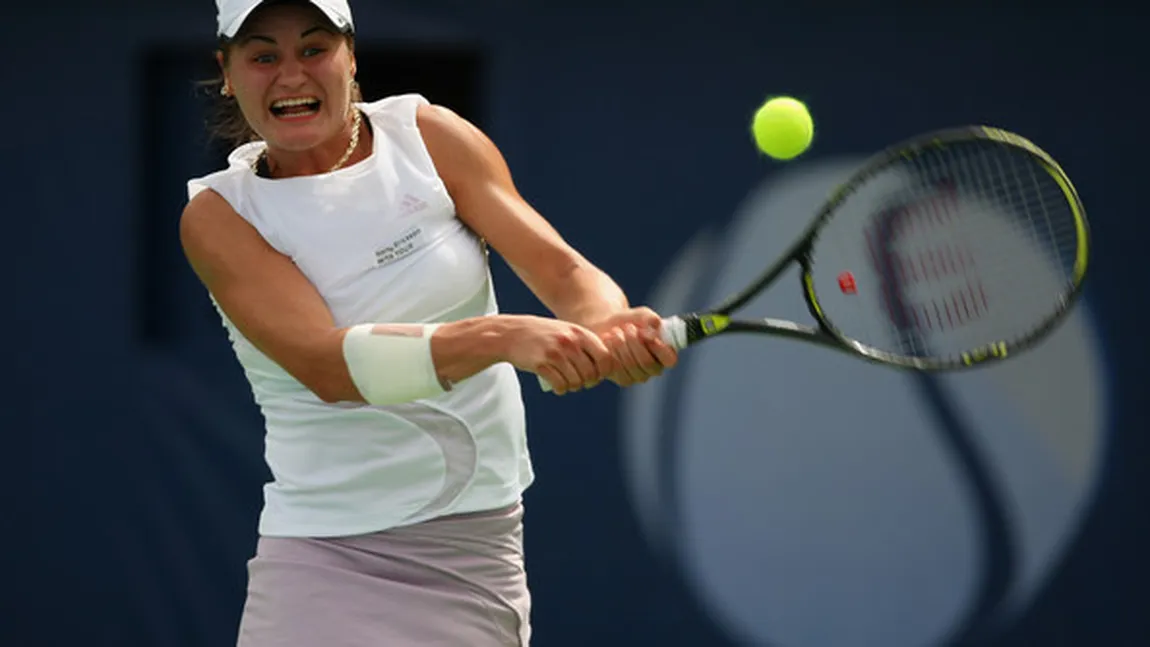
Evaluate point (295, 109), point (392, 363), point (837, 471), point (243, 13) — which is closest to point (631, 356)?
point (392, 363)

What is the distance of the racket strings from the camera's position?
137 inches

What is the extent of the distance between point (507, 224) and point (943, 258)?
55.5 inches

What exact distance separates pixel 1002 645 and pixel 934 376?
31.5 inches

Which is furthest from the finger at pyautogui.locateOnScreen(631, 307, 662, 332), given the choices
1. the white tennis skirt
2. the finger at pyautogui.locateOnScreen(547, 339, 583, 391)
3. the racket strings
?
the racket strings

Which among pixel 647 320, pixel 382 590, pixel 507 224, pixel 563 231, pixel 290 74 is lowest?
pixel 382 590

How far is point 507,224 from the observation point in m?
2.79

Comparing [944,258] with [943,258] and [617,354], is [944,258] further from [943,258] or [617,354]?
[617,354]

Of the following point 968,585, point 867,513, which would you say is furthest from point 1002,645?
point 867,513

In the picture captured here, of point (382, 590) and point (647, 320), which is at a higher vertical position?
point (647, 320)

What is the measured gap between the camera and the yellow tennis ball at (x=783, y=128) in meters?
2.90

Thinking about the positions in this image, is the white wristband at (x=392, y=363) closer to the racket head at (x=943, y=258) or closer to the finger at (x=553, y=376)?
the finger at (x=553, y=376)

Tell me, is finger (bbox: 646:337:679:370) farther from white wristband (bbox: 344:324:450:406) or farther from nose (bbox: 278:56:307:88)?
nose (bbox: 278:56:307:88)

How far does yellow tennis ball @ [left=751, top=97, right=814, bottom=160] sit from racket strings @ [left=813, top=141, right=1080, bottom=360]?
19 centimetres

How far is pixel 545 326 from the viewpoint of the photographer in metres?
2.49
